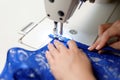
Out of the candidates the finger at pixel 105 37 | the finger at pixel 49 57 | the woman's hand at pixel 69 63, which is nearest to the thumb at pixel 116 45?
the finger at pixel 105 37

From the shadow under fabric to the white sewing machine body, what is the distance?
0.38ft

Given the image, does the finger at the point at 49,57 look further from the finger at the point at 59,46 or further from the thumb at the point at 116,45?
the thumb at the point at 116,45

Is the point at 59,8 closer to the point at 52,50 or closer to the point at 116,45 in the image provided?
the point at 52,50

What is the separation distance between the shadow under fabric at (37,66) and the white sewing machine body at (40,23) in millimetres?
117

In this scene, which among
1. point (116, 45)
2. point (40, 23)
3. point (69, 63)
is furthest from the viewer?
point (40, 23)

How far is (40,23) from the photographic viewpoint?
3.39 ft

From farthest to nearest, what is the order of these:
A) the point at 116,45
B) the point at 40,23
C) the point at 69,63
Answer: the point at 40,23 < the point at 116,45 < the point at 69,63

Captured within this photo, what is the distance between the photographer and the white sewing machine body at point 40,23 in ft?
3.06

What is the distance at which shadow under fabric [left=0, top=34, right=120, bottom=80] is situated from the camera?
2.32 feet

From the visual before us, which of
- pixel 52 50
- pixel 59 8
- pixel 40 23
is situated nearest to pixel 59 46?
pixel 52 50

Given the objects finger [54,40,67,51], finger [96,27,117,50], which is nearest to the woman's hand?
finger [54,40,67,51]

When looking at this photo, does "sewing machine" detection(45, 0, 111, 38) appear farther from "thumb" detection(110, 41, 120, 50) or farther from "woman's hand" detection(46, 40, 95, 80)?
"thumb" detection(110, 41, 120, 50)

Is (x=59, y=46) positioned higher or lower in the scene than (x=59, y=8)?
lower

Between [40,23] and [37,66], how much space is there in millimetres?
341
